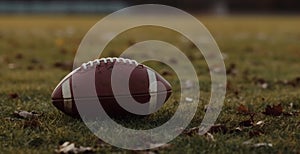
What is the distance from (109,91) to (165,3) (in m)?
38.8

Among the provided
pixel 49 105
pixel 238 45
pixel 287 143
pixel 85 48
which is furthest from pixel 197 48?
pixel 287 143

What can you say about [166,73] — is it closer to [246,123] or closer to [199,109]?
Result: [199,109]

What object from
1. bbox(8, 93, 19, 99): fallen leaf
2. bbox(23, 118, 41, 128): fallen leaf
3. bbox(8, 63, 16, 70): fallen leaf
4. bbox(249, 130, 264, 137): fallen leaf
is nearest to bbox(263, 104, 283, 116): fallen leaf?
bbox(249, 130, 264, 137): fallen leaf

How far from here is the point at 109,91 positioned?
376cm

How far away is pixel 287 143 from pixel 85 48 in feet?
21.7

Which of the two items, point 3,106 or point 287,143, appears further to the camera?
point 3,106

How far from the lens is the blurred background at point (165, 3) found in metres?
38.8

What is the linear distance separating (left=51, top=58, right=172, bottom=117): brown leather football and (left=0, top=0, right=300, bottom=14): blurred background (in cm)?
3472

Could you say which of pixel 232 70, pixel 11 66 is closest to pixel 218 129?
pixel 232 70

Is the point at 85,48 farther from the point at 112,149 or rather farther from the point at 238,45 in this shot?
the point at 112,149

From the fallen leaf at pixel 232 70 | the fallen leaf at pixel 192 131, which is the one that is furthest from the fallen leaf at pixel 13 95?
the fallen leaf at pixel 232 70

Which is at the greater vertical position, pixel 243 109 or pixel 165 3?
pixel 243 109

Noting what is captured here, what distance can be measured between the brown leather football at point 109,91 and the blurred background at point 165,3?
3472 cm

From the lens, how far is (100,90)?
3758mm
